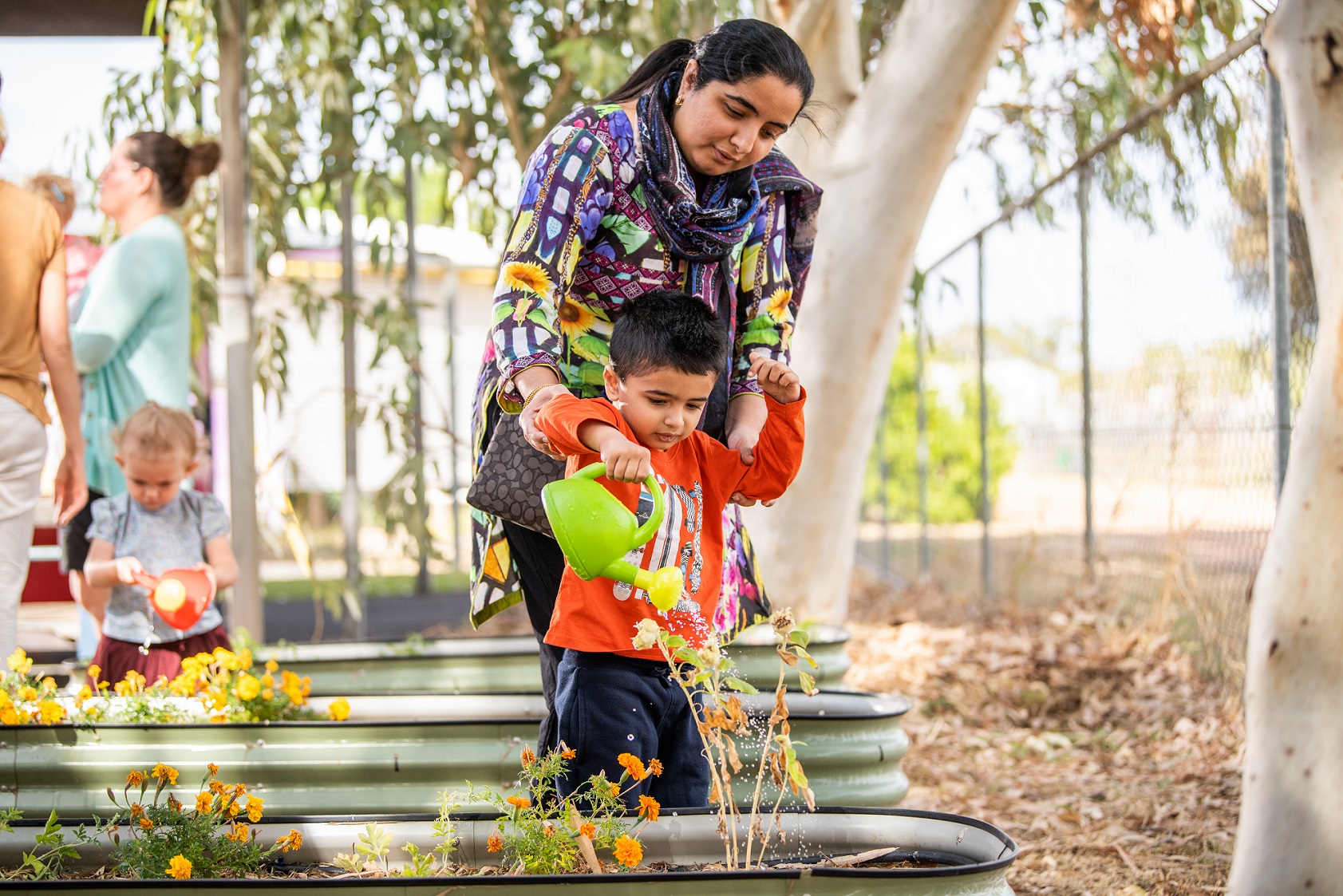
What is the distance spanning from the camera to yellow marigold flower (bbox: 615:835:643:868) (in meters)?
1.59

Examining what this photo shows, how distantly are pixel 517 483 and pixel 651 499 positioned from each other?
0.22 m

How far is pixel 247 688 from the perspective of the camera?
8.40ft

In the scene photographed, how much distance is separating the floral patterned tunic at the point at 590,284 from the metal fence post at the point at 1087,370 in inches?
140

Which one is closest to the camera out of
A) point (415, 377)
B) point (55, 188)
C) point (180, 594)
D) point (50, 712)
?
point (50, 712)

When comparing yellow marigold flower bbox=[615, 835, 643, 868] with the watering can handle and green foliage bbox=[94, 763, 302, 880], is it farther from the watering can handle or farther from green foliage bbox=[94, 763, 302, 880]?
green foliage bbox=[94, 763, 302, 880]

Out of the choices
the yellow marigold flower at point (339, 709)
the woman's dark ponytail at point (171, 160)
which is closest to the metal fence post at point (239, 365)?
the woman's dark ponytail at point (171, 160)

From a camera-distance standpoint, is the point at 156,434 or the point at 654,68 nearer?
the point at 654,68

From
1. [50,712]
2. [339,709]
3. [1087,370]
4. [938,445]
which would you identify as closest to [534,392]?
[339,709]

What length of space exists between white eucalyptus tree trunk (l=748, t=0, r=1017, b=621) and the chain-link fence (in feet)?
3.19

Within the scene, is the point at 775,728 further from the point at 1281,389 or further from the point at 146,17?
the point at 146,17

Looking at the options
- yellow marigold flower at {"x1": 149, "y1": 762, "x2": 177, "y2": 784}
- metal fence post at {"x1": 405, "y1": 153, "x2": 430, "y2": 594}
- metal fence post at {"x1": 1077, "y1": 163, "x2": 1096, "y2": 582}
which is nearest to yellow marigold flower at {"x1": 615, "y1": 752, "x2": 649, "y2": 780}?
yellow marigold flower at {"x1": 149, "y1": 762, "x2": 177, "y2": 784}

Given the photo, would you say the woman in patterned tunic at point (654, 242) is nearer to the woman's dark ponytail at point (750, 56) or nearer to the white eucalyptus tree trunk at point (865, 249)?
the woman's dark ponytail at point (750, 56)

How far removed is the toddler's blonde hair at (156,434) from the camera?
3.19m

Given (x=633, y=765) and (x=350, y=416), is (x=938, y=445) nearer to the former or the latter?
(x=350, y=416)
